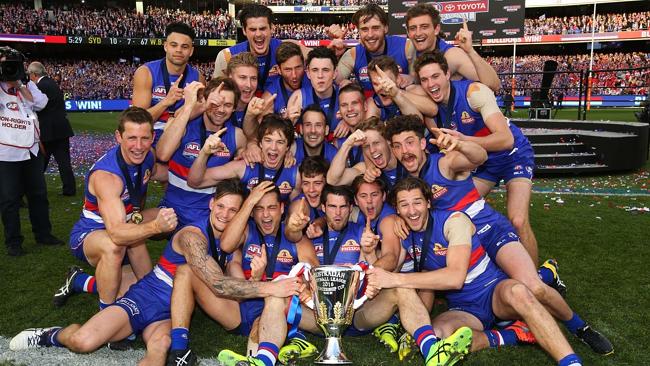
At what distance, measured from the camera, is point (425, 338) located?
3.73 m

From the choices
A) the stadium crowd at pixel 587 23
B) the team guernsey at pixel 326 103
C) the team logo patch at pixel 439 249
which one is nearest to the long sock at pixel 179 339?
the team logo patch at pixel 439 249

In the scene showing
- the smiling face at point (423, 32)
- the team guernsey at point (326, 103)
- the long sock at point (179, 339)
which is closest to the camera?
the long sock at point (179, 339)

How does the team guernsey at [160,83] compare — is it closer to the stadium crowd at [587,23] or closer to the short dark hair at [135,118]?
the short dark hair at [135,118]

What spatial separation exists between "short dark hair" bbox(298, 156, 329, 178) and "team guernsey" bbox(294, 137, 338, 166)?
330mm

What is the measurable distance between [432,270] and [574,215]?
16.7ft

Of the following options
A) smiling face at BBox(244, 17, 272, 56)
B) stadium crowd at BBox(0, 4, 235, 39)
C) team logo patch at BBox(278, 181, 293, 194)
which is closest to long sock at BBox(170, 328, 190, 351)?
team logo patch at BBox(278, 181, 293, 194)

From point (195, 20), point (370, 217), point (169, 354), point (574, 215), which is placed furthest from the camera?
point (195, 20)

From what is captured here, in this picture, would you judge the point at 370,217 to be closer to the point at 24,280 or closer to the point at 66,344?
the point at 66,344

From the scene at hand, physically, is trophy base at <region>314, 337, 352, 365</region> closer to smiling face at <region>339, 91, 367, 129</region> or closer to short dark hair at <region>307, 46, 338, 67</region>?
smiling face at <region>339, 91, 367, 129</region>

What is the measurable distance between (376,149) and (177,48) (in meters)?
2.39

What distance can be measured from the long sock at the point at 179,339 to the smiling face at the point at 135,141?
5.04ft

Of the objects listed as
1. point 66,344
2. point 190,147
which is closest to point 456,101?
A: point 190,147

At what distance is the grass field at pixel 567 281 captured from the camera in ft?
13.4

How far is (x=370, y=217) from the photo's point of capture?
4770mm
